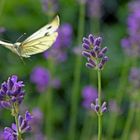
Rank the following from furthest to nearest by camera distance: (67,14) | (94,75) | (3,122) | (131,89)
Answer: (67,14)
(3,122)
(94,75)
(131,89)

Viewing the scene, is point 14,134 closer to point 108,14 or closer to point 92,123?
point 92,123

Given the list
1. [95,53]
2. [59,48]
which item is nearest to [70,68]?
[59,48]

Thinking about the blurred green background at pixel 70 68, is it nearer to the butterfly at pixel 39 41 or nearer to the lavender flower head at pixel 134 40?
the lavender flower head at pixel 134 40

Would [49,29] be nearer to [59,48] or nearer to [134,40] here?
[134,40]

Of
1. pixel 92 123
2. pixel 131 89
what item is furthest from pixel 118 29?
pixel 131 89

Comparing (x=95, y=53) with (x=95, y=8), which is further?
(x=95, y=8)

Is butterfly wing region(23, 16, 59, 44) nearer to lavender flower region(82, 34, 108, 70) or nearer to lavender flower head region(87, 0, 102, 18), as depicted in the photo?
lavender flower region(82, 34, 108, 70)
